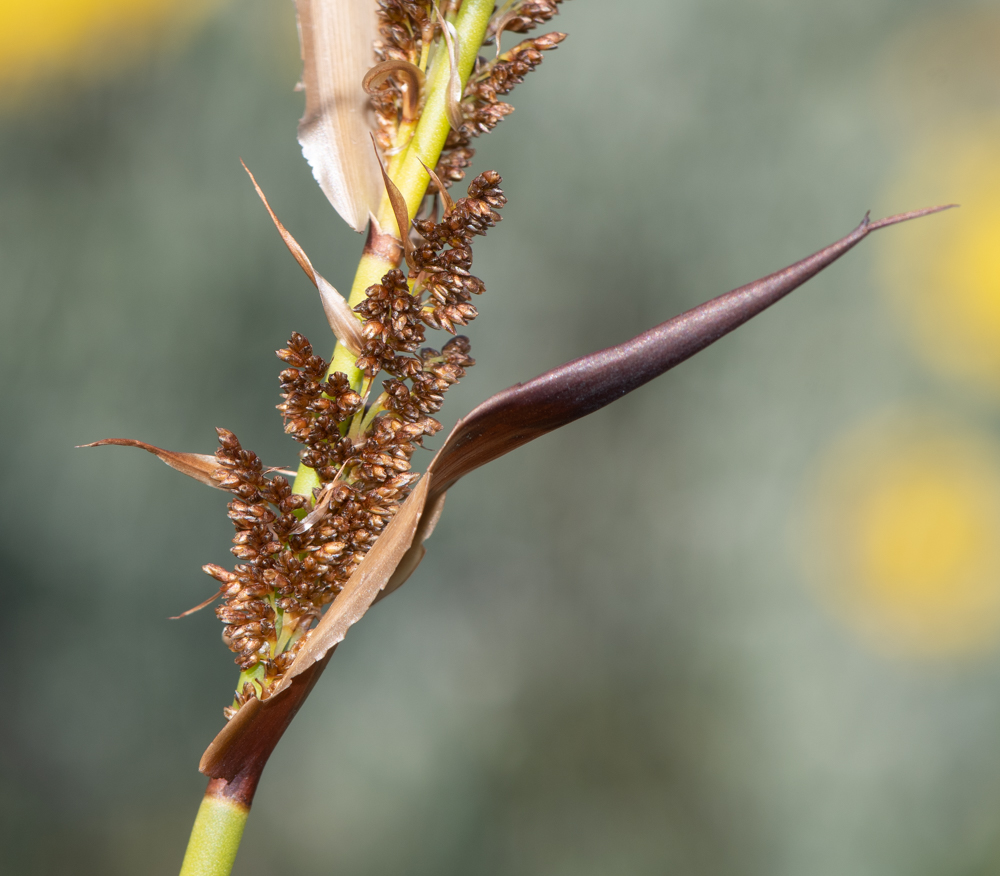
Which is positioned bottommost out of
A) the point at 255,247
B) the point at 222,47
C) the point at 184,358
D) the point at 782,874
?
the point at 782,874

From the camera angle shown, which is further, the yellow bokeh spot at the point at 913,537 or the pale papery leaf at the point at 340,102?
the yellow bokeh spot at the point at 913,537

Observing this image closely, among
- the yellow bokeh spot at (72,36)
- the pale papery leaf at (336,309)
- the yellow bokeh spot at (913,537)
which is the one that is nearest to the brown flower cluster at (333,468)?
the pale papery leaf at (336,309)

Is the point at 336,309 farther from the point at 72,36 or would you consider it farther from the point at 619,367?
the point at 72,36

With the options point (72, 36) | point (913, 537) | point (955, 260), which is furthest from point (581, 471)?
point (72, 36)

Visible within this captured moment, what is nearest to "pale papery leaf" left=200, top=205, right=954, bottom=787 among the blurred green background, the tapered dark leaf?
the tapered dark leaf

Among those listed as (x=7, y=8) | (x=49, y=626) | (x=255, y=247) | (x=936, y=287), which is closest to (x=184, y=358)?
(x=255, y=247)

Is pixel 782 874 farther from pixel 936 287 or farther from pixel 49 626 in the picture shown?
pixel 49 626

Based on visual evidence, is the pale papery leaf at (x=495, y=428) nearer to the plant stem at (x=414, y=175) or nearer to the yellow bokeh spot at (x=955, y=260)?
the plant stem at (x=414, y=175)
